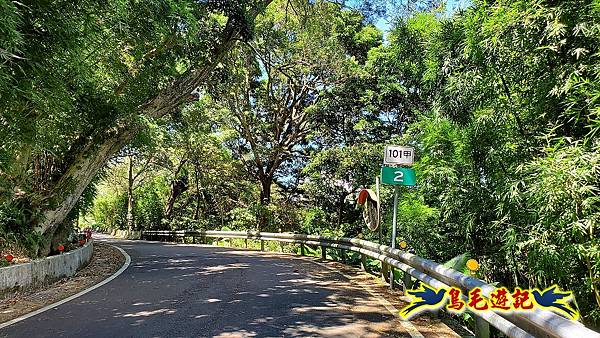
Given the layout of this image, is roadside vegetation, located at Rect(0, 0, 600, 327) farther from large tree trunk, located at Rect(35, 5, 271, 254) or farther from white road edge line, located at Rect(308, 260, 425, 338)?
white road edge line, located at Rect(308, 260, 425, 338)

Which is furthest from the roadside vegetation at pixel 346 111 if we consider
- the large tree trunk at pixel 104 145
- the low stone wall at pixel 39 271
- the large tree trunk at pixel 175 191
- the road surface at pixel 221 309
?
the large tree trunk at pixel 175 191

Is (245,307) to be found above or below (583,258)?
below

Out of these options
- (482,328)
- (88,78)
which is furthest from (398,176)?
(88,78)

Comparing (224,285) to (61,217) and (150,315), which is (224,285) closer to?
(150,315)

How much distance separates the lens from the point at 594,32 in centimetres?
573

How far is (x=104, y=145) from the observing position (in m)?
11.5

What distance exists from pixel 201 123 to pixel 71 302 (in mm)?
A: 16528

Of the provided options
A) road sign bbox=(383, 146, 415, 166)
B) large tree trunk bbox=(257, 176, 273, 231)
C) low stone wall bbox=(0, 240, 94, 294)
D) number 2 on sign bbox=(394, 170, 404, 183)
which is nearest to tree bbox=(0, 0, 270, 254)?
low stone wall bbox=(0, 240, 94, 294)

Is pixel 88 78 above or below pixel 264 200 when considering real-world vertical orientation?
above

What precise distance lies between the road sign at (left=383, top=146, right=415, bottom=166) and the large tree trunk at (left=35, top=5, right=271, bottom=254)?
647 cm

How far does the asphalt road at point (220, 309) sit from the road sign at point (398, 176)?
6.23ft

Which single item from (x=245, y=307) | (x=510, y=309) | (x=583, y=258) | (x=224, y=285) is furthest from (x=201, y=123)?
(x=510, y=309)

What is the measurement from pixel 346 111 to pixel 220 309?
55.1 feet

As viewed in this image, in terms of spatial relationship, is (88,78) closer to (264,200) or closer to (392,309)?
(392,309)
